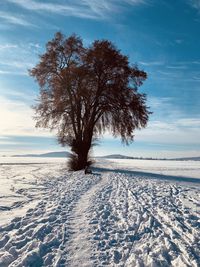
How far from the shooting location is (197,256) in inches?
201

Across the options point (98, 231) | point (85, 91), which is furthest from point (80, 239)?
point (85, 91)

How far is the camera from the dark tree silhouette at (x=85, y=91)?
Result: 25047mm

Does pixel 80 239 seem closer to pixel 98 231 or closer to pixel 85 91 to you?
pixel 98 231

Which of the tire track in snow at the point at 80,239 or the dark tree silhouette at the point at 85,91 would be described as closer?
the tire track in snow at the point at 80,239

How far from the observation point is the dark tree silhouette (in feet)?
82.2

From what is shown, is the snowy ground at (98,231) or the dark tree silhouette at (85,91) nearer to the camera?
the snowy ground at (98,231)

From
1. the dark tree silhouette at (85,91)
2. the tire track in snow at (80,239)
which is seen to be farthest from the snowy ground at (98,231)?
the dark tree silhouette at (85,91)

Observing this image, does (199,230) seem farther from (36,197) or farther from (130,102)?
(130,102)

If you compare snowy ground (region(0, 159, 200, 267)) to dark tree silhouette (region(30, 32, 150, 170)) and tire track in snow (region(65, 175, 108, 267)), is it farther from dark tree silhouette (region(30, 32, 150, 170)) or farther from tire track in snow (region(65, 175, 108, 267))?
dark tree silhouette (region(30, 32, 150, 170))

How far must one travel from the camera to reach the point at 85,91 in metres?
25.2

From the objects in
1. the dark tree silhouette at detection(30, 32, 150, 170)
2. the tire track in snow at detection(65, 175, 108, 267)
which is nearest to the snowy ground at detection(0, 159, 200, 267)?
the tire track in snow at detection(65, 175, 108, 267)

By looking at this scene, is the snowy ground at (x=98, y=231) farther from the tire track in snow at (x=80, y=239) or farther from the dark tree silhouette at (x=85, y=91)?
the dark tree silhouette at (x=85, y=91)

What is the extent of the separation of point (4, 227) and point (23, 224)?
0.50 metres

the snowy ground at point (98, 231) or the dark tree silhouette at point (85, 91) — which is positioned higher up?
the dark tree silhouette at point (85, 91)
